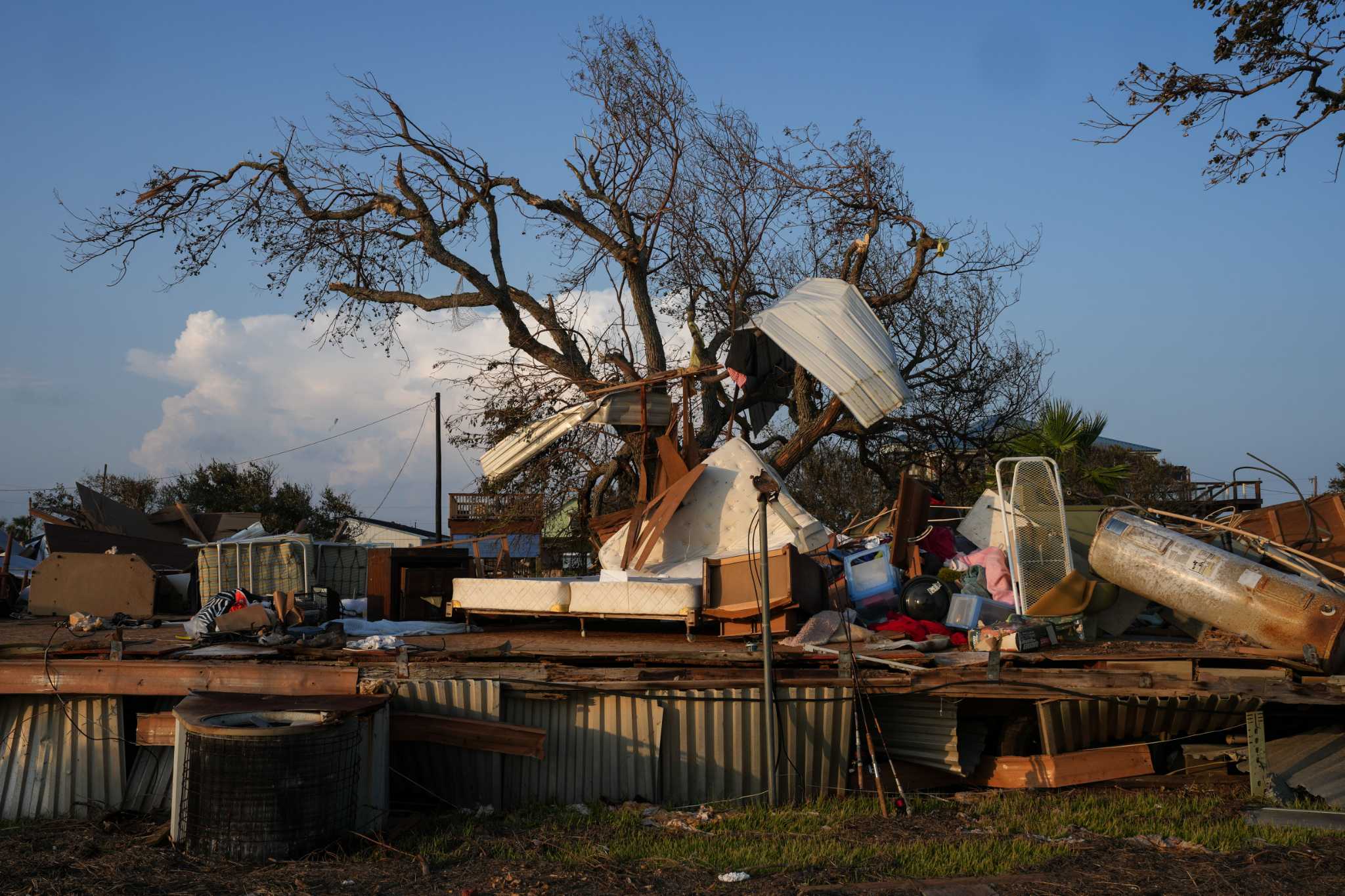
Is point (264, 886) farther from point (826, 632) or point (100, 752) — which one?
point (826, 632)

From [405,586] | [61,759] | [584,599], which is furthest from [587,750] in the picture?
[61,759]

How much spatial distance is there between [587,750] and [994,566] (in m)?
4.01

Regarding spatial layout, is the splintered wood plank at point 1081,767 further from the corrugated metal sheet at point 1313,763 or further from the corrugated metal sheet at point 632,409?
the corrugated metal sheet at point 632,409

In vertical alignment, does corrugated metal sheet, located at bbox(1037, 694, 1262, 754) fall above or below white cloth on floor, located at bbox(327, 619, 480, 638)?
below

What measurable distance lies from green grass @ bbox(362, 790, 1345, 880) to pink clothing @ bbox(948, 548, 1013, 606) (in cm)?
187

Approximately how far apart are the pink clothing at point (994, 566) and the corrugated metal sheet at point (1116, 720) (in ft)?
3.99

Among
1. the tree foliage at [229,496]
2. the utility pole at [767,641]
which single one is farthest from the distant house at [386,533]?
the utility pole at [767,641]

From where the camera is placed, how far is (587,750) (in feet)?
24.4

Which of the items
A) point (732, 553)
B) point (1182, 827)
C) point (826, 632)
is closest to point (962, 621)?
point (826, 632)

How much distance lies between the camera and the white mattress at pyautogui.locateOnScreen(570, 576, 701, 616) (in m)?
8.74

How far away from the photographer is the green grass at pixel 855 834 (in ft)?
18.9

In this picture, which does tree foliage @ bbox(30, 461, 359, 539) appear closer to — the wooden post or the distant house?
the distant house

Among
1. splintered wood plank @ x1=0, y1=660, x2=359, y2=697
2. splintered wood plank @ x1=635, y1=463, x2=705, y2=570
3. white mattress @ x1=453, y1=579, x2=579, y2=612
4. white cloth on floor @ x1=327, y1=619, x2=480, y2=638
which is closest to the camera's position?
splintered wood plank @ x1=0, y1=660, x2=359, y2=697

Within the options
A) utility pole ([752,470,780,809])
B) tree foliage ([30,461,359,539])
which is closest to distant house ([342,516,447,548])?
tree foliage ([30,461,359,539])
